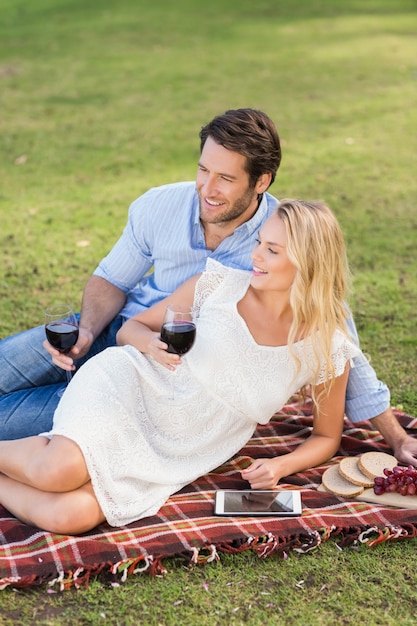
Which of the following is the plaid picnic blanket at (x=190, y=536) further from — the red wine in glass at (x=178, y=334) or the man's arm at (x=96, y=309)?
the man's arm at (x=96, y=309)

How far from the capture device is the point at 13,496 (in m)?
3.99

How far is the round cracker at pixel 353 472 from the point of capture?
4.34 meters

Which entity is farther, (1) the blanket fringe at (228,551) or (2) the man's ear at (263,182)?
(2) the man's ear at (263,182)

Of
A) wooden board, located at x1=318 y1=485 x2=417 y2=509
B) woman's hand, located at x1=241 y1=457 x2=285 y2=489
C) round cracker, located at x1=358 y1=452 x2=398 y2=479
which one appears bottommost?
wooden board, located at x1=318 y1=485 x2=417 y2=509

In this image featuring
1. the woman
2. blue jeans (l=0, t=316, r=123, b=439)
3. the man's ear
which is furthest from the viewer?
the man's ear

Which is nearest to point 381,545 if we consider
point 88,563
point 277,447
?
point 277,447

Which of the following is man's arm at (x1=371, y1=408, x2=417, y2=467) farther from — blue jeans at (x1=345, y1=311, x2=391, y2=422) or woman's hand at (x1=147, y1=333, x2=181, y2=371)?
woman's hand at (x1=147, y1=333, x2=181, y2=371)

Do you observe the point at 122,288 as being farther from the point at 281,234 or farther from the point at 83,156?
the point at 83,156

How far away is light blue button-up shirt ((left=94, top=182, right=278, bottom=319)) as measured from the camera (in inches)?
189

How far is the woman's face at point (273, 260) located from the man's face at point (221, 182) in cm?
53

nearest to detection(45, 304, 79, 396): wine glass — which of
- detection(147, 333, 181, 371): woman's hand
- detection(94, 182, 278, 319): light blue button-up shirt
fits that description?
detection(147, 333, 181, 371): woman's hand

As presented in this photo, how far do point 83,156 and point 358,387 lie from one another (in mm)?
5986

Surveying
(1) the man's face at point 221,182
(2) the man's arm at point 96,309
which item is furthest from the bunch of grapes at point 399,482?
(2) the man's arm at point 96,309

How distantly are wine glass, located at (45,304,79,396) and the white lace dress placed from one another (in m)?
0.15
